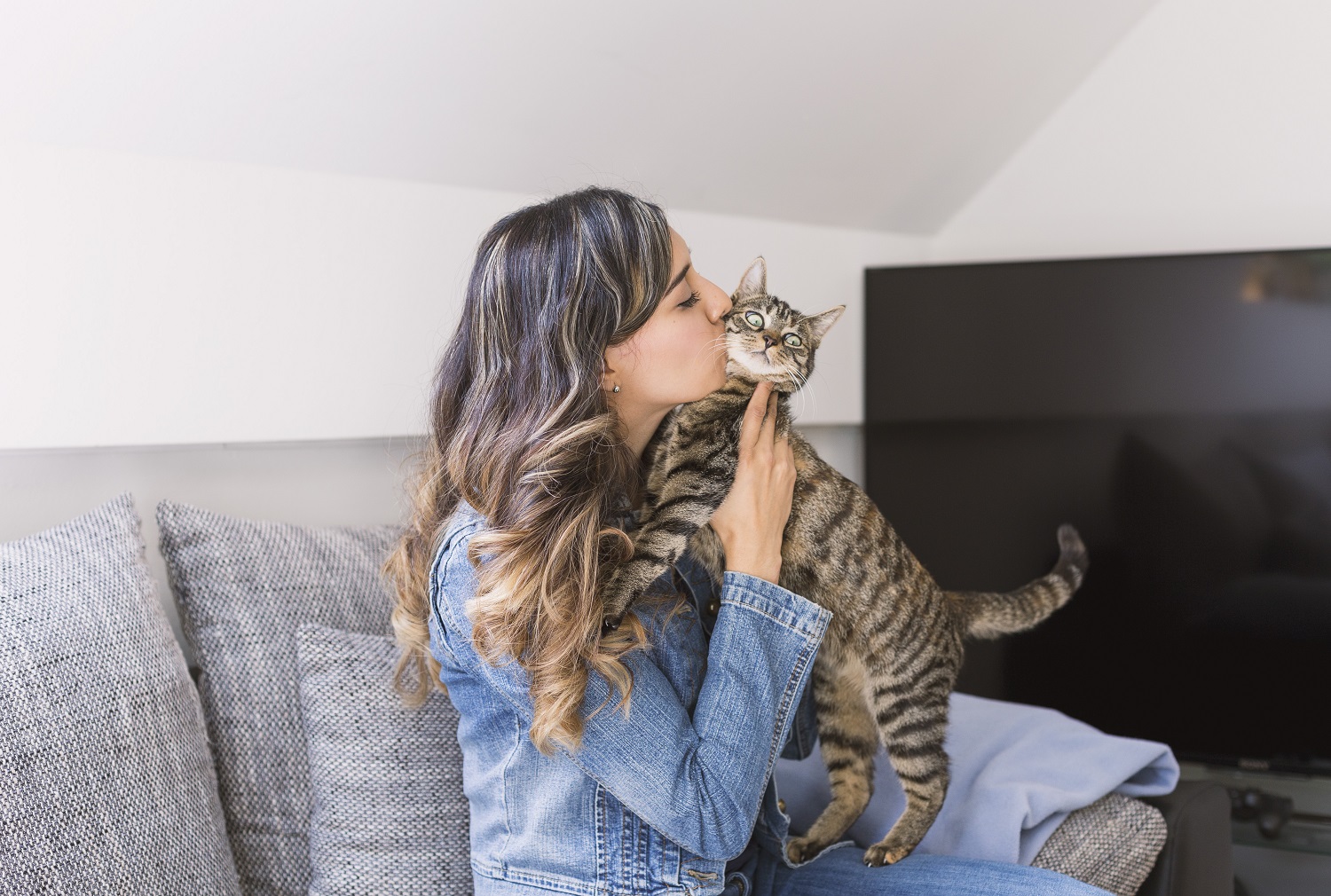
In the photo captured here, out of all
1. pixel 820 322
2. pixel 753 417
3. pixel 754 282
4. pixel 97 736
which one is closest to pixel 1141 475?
pixel 820 322

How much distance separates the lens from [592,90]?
1926 mm

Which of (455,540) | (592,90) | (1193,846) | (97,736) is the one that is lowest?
(1193,846)

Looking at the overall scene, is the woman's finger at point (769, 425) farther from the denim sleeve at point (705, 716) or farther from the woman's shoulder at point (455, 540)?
the woman's shoulder at point (455, 540)

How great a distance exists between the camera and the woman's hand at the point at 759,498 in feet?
4.09

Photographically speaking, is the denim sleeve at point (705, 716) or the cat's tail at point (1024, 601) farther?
the cat's tail at point (1024, 601)

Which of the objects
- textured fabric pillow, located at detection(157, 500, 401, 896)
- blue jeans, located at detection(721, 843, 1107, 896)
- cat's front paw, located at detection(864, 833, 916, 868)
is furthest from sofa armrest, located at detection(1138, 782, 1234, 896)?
textured fabric pillow, located at detection(157, 500, 401, 896)

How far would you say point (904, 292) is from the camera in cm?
255

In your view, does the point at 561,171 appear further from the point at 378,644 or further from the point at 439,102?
the point at 378,644

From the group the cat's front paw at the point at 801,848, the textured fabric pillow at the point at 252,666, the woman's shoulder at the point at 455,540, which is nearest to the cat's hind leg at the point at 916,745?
the cat's front paw at the point at 801,848

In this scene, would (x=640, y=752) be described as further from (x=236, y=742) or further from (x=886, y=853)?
(x=236, y=742)

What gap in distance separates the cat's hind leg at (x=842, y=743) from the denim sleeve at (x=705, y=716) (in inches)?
13.2

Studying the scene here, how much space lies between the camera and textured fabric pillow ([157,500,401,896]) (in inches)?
56.1

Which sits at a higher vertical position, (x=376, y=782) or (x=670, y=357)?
(x=670, y=357)

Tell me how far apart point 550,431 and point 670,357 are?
0.65ft
